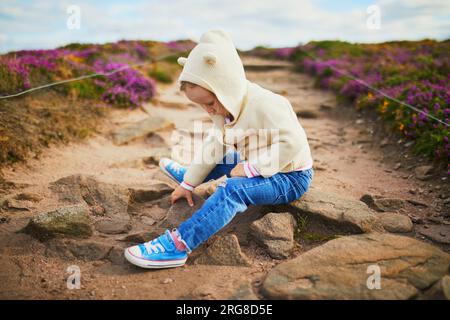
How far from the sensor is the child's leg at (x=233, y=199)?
9.84 feet

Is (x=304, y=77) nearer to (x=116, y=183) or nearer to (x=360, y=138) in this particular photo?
(x=360, y=138)

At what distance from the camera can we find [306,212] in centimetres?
Answer: 354

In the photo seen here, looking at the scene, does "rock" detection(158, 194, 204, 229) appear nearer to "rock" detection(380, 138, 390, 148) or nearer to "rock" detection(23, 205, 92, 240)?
"rock" detection(23, 205, 92, 240)

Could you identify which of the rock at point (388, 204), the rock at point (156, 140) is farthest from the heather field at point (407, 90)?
the rock at point (156, 140)

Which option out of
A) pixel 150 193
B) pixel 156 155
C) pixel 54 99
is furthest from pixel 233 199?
pixel 54 99

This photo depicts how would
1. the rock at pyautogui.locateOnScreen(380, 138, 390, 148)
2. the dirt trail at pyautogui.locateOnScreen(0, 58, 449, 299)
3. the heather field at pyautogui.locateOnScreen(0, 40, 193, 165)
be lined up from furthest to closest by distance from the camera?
the rock at pyautogui.locateOnScreen(380, 138, 390, 148), the heather field at pyautogui.locateOnScreen(0, 40, 193, 165), the dirt trail at pyautogui.locateOnScreen(0, 58, 449, 299)

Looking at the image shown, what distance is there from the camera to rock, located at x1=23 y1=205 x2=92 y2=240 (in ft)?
10.8

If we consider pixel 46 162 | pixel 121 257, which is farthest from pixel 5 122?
pixel 121 257

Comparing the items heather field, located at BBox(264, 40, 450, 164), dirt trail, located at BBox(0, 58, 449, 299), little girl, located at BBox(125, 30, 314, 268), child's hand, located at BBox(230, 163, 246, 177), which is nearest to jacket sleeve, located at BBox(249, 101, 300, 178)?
little girl, located at BBox(125, 30, 314, 268)

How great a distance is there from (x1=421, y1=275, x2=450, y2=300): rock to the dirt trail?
3.13 feet

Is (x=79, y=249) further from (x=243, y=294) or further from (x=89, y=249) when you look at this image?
(x=243, y=294)

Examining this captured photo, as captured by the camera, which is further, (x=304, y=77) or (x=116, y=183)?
(x=304, y=77)
